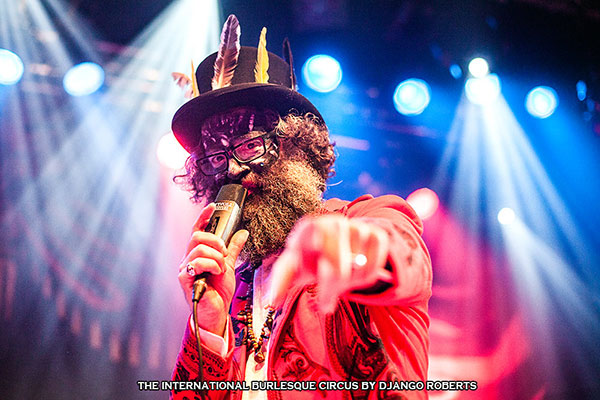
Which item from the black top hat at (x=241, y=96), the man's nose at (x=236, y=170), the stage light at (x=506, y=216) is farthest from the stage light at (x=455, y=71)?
the man's nose at (x=236, y=170)

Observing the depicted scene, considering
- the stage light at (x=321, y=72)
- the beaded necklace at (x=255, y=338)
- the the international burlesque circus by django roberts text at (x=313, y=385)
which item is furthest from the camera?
the stage light at (x=321, y=72)

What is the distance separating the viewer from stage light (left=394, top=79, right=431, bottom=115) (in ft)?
14.5

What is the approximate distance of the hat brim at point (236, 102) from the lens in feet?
6.38

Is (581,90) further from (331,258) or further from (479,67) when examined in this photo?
(331,258)

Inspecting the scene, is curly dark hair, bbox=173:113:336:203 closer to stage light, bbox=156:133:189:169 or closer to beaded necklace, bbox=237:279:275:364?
beaded necklace, bbox=237:279:275:364

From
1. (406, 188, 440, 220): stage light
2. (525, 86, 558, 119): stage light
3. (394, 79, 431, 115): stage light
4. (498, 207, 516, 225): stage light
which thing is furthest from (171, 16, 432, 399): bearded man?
(525, 86, 558, 119): stage light

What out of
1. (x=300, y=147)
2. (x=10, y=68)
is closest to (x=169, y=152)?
(x=10, y=68)

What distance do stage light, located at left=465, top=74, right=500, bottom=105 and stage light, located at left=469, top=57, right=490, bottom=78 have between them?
0.06 m

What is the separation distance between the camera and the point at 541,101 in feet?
15.1

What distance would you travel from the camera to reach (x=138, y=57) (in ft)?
13.1

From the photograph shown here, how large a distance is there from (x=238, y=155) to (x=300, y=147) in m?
0.37

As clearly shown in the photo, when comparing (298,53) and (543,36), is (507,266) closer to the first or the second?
(543,36)

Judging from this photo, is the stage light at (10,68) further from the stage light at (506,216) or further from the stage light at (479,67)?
the stage light at (506,216)

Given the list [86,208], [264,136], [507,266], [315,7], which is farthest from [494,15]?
[86,208]
